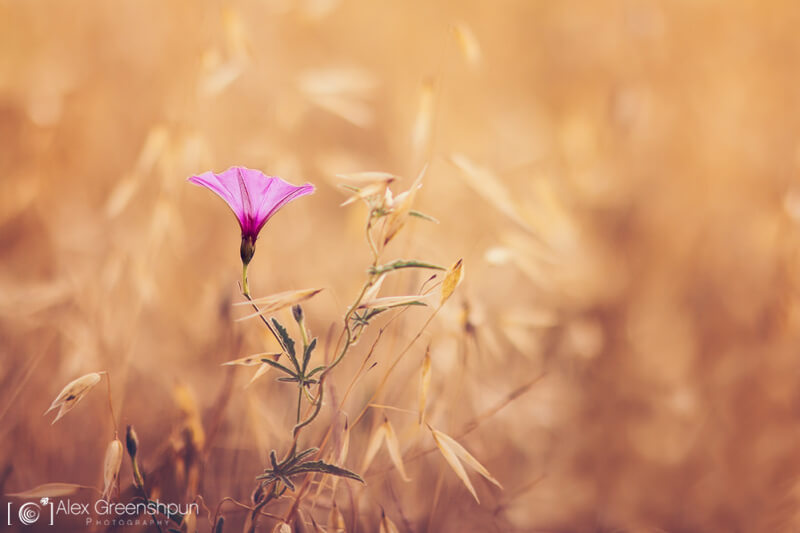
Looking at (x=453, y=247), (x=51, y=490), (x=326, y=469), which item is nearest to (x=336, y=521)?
(x=326, y=469)

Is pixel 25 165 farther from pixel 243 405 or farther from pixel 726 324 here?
pixel 726 324

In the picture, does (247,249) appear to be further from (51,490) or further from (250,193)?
(51,490)

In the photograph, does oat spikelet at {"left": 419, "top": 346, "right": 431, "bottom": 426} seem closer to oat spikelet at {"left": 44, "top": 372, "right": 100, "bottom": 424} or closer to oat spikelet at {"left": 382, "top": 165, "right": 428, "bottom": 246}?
oat spikelet at {"left": 382, "top": 165, "right": 428, "bottom": 246}

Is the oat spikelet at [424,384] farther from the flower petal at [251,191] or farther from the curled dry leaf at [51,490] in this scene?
the curled dry leaf at [51,490]

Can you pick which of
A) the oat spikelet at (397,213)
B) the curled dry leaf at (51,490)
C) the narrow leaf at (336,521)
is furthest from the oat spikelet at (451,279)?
the curled dry leaf at (51,490)

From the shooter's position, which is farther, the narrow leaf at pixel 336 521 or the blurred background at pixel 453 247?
the blurred background at pixel 453 247

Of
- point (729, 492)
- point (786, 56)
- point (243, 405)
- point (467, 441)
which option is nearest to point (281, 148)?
point (243, 405)
